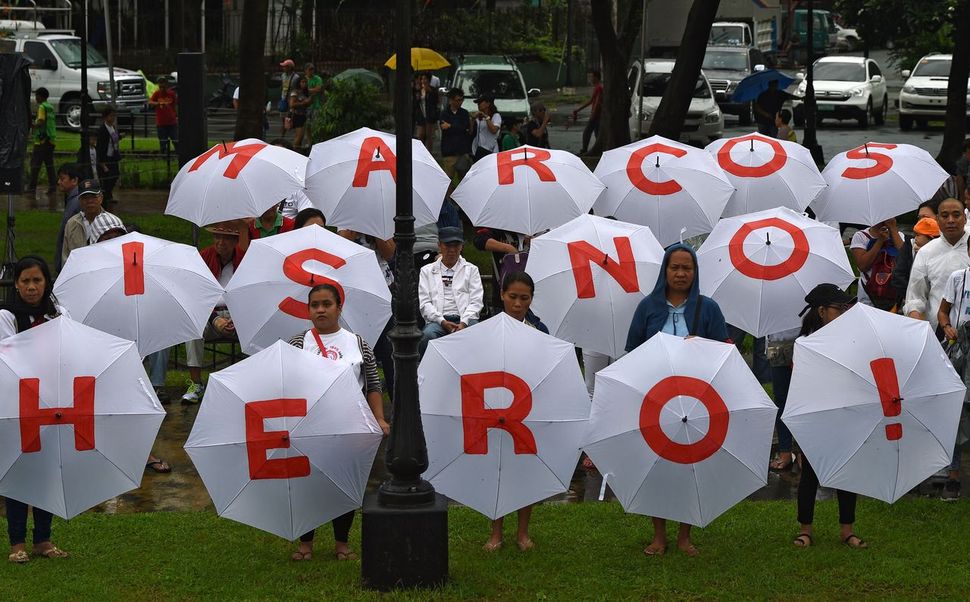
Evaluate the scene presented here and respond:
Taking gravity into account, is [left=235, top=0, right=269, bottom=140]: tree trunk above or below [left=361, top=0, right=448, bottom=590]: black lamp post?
above

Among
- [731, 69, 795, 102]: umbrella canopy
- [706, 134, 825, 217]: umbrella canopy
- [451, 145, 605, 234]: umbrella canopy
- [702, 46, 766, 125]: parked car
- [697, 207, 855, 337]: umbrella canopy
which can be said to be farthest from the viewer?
[702, 46, 766, 125]: parked car

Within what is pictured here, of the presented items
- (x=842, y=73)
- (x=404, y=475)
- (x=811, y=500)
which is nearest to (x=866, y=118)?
(x=842, y=73)

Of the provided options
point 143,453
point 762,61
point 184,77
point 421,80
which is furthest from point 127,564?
point 762,61

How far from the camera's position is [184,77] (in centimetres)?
1508

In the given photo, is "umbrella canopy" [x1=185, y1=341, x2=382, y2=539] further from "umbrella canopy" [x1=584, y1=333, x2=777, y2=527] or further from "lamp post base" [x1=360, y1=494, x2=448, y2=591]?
"umbrella canopy" [x1=584, y1=333, x2=777, y2=527]

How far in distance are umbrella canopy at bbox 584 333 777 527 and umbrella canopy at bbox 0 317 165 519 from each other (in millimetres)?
2588

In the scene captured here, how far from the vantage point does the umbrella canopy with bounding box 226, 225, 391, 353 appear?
1036cm

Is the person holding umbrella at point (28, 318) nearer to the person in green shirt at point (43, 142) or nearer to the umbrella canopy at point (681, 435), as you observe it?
the umbrella canopy at point (681, 435)

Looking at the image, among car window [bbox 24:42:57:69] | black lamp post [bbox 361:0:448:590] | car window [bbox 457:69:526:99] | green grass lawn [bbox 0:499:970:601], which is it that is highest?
car window [bbox 24:42:57:69]

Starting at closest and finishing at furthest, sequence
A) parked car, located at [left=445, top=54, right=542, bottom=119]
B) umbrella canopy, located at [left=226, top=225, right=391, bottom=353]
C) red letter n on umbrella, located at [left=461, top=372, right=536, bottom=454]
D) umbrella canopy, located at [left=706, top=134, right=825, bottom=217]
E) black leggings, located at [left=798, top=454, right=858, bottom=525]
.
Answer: red letter n on umbrella, located at [left=461, top=372, right=536, bottom=454] → black leggings, located at [left=798, top=454, right=858, bottom=525] → umbrella canopy, located at [left=226, top=225, right=391, bottom=353] → umbrella canopy, located at [left=706, top=134, right=825, bottom=217] → parked car, located at [left=445, top=54, right=542, bottom=119]

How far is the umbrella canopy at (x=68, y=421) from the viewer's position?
26.4 ft

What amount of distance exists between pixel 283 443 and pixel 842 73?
102 feet

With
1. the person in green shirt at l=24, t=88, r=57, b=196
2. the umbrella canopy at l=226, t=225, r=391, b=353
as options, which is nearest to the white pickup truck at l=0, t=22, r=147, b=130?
the person in green shirt at l=24, t=88, r=57, b=196

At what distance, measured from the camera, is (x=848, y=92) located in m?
35.4
